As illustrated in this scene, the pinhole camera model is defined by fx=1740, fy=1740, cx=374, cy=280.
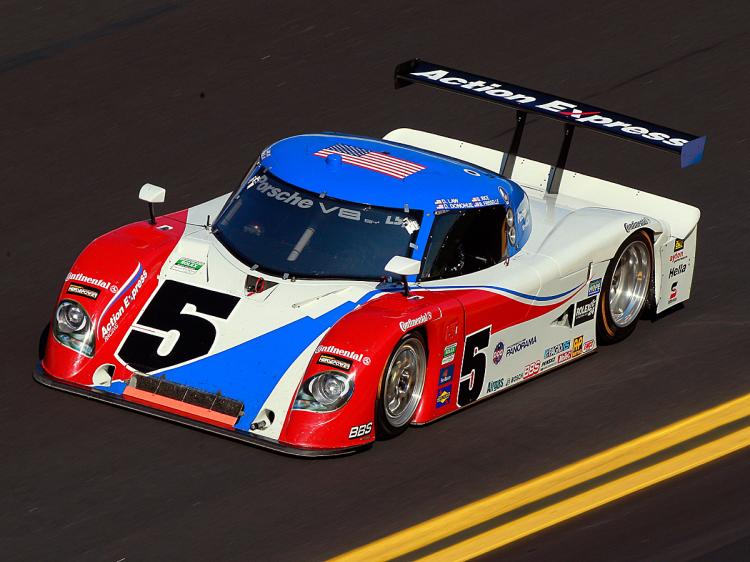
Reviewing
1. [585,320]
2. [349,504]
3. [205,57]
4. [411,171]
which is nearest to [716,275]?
[585,320]

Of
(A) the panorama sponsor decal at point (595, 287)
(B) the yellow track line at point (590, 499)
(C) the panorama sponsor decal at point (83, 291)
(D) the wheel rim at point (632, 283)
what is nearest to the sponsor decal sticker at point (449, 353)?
(B) the yellow track line at point (590, 499)

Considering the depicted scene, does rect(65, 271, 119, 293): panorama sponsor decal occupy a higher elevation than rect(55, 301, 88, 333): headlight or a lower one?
higher

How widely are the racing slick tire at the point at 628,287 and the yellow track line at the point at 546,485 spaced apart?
1.18m

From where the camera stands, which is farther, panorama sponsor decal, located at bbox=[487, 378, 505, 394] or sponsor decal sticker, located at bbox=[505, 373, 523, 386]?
sponsor decal sticker, located at bbox=[505, 373, 523, 386]

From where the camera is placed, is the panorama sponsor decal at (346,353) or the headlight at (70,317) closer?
the panorama sponsor decal at (346,353)

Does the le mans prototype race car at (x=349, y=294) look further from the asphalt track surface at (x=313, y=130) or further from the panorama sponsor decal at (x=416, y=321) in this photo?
the asphalt track surface at (x=313, y=130)

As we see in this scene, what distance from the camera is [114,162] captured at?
Answer: 15.2 m

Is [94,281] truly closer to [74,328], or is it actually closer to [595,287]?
[74,328]

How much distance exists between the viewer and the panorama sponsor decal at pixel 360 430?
10.1 metres

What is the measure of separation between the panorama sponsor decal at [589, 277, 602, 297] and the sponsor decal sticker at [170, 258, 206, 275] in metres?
2.64

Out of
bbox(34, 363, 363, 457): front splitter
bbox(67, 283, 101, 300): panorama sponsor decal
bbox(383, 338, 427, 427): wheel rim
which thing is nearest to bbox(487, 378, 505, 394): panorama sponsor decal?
bbox(383, 338, 427, 427): wheel rim

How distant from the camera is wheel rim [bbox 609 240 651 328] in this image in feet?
40.0

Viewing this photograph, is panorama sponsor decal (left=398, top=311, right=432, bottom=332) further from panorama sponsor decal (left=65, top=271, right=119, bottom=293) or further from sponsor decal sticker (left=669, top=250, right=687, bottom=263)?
sponsor decal sticker (left=669, top=250, right=687, bottom=263)

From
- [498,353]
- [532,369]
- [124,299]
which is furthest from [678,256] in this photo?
[124,299]
